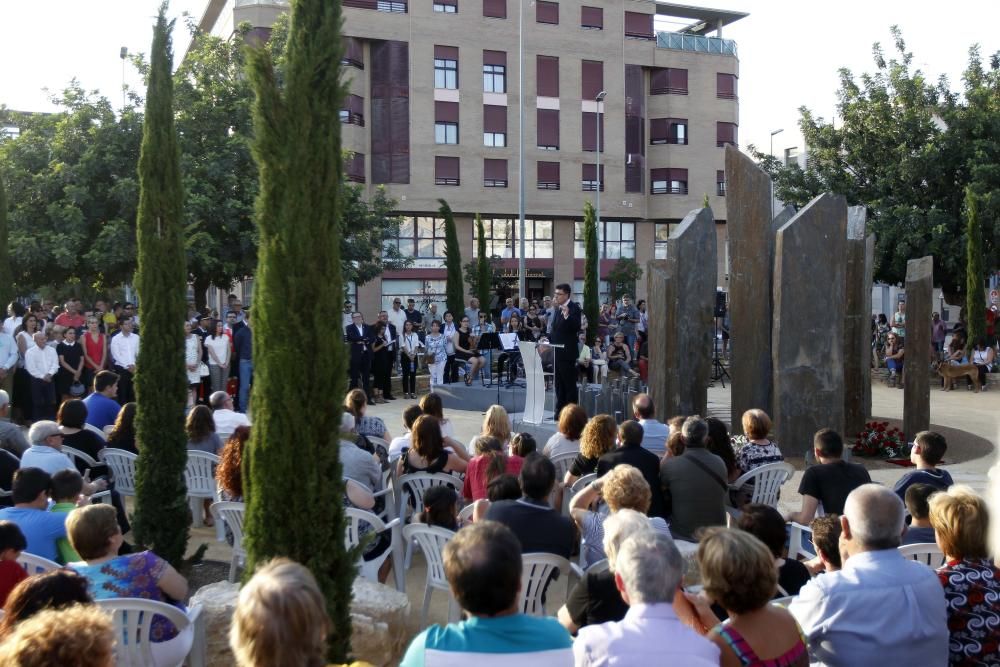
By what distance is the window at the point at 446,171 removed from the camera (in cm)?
4053

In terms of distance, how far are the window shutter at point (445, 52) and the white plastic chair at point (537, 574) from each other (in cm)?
3790

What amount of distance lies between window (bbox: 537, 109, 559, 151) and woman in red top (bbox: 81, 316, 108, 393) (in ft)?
98.8

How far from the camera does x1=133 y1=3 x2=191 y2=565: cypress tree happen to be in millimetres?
6754

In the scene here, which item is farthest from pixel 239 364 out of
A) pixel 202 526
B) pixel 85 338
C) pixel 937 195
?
pixel 937 195

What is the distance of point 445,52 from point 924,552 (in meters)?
38.5

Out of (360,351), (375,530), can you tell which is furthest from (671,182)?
(375,530)

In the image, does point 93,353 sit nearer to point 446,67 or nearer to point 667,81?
point 446,67

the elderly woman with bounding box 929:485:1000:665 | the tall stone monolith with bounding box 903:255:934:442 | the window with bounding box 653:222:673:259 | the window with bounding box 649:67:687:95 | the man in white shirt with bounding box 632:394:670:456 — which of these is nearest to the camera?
the elderly woman with bounding box 929:485:1000:665

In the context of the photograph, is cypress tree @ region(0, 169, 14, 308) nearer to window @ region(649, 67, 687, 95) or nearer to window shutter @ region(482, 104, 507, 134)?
window shutter @ region(482, 104, 507, 134)

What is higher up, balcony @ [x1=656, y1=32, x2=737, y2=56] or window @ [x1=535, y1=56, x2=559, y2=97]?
balcony @ [x1=656, y1=32, x2=737, y2=56]

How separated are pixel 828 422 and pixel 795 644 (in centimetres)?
869

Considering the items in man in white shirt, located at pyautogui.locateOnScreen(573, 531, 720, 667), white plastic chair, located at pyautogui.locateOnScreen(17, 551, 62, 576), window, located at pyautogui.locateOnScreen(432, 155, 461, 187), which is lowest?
white plastic chair, located at pyautogui.locateOnScreen(17, 551, 62, 576)

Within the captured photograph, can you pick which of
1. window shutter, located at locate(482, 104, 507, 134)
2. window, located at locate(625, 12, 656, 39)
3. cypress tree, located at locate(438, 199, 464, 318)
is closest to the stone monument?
cypress tree, located at locate(438, 199, 464, 318)

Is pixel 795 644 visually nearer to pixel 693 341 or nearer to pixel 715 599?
pixel 715 599
